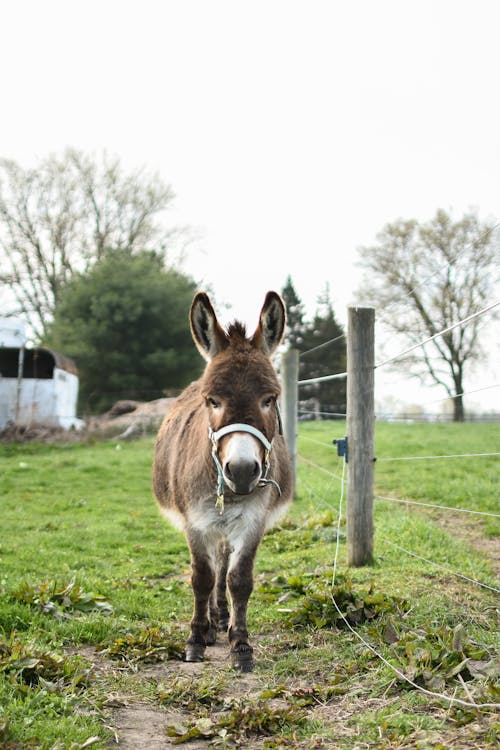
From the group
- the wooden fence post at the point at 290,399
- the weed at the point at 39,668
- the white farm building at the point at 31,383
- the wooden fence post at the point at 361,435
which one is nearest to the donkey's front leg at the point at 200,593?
the weed at the point at 39,668

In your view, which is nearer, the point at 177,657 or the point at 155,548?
the point at 177,657

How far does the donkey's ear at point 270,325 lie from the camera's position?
12.5 ft

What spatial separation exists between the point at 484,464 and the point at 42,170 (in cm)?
2597

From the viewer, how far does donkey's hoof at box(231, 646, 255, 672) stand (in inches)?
140

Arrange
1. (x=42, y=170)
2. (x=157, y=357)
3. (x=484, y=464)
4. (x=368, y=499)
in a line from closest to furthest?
(x=368, y=499), (x=484, y=464), (x=157, y=357), (x=42, y=170)

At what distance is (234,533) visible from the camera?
386 centimetres

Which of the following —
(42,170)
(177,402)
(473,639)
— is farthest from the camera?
(42,170)

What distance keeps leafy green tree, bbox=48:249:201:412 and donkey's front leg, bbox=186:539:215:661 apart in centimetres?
2194

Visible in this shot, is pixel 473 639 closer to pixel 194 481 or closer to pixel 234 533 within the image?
pixel 234 533

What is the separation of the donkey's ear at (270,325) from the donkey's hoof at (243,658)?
173cm

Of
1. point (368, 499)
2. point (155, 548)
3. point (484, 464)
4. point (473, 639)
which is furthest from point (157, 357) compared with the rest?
point (473, 639)

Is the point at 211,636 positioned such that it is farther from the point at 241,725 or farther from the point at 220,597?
the point at 241,725

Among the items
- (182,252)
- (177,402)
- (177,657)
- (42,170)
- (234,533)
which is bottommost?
(177,657)

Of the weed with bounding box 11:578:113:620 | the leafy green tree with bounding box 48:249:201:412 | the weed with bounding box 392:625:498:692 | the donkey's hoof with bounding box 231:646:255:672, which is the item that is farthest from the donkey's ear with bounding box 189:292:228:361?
the leafy green tree with bounding box 48:249:201:412
